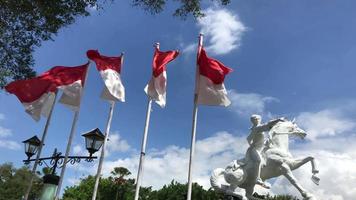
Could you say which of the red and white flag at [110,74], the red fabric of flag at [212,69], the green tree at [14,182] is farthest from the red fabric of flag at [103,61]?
the green tree at [14,182]

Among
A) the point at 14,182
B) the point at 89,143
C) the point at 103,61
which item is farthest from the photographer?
the point at 14,182

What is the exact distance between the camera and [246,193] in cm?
1261

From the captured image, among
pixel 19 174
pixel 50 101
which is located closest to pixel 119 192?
pixel 19 174

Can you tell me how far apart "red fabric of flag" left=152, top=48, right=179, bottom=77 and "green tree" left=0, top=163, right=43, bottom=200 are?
4866 centimetres

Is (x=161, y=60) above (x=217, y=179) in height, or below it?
above

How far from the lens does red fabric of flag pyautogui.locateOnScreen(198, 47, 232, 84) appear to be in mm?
11375

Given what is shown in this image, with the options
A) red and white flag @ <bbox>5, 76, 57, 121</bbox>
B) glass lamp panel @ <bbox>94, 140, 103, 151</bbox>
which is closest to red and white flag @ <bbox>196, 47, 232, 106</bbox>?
glass lamp panel @ <bbox>94, 140, 103, 151</bbox>

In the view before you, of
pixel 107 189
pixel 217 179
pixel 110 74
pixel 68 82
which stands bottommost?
pixel 217 179

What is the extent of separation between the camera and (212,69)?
11.4m

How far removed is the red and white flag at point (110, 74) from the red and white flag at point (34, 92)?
1482mm

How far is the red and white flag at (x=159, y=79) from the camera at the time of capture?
11883 mm

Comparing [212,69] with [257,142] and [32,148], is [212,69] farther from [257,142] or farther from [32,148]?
[32,148]

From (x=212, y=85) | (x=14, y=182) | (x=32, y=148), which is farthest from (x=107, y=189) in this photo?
(x=212, y=85)

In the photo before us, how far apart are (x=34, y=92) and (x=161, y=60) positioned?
387 centimetres
